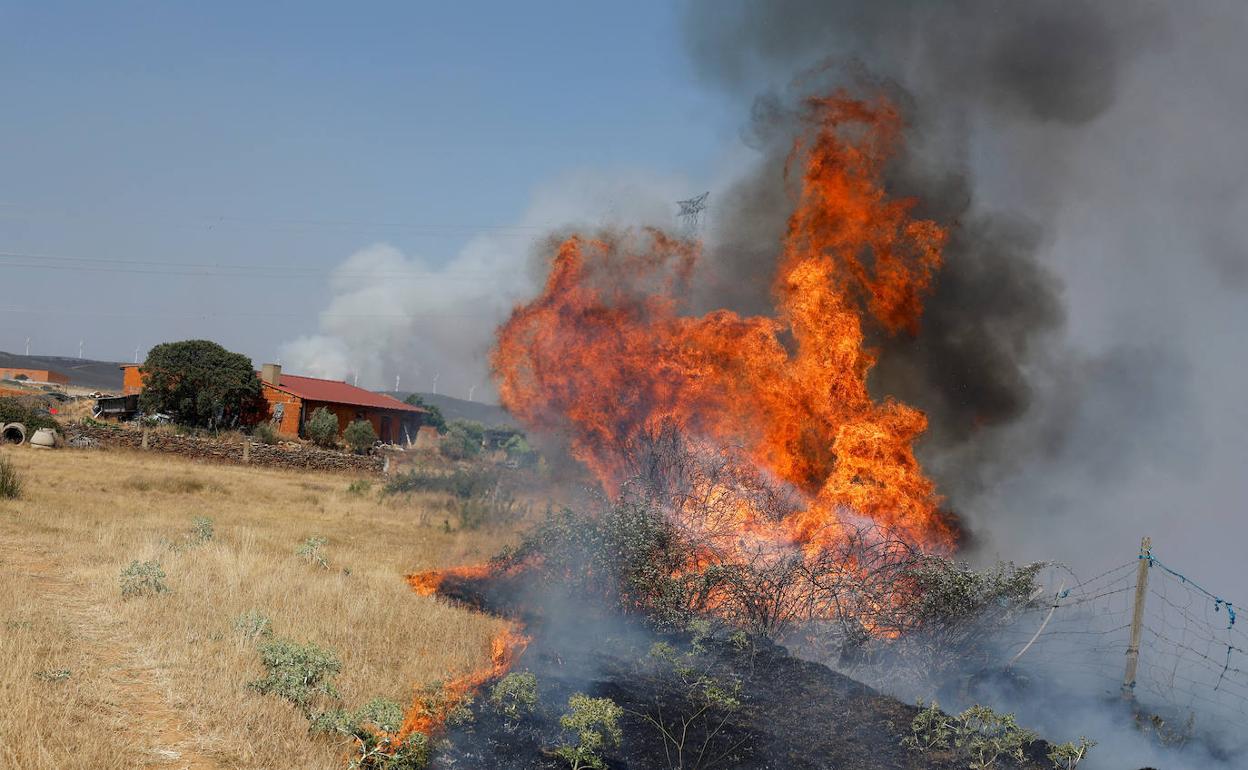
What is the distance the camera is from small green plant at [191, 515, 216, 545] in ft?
54.9

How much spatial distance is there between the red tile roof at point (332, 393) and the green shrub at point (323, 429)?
2.01 m

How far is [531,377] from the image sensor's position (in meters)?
18.7

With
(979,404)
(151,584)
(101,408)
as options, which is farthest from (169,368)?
(979,404)

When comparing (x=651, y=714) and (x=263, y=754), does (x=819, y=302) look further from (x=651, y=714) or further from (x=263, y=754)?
(x=263, y=754)

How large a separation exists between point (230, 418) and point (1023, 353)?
3991 centimetres

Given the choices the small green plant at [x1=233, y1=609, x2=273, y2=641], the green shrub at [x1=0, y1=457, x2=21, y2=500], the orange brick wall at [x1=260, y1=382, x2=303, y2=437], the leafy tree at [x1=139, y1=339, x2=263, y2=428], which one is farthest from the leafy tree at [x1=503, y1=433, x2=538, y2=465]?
the small green plant at [x1=233, y1=609, x2=273, y2=641]

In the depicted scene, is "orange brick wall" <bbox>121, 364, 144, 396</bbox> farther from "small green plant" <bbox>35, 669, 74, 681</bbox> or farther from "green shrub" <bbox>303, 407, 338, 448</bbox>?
"small green plant" <bbox>35, 669, 74, 681</bbox>

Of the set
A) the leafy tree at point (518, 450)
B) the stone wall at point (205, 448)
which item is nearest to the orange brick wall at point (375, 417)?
the leafy tree at point (518, 450)

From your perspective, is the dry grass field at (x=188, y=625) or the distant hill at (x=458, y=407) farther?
the distant hill at (x=458, y=407)

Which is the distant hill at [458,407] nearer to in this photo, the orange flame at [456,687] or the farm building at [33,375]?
the farm building at [33,375]

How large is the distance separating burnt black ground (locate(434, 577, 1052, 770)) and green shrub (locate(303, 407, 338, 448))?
39.3m

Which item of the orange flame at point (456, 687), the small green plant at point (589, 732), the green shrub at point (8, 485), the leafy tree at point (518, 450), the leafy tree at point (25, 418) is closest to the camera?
the small green plant at point (589, 732)

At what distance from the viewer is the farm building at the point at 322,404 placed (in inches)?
1961

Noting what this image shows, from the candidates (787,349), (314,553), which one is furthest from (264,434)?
(787,349)
